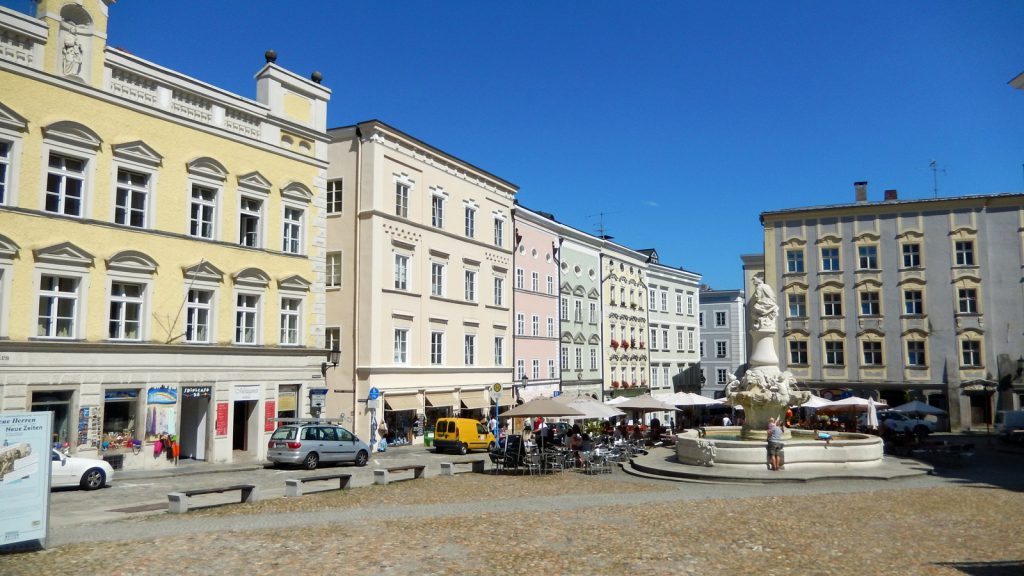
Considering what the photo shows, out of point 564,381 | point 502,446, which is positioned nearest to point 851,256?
point 564,381

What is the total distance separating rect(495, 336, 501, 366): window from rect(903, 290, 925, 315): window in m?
26.1

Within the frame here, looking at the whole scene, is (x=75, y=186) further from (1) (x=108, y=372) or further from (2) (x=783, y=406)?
(2) (x=783, y=406)

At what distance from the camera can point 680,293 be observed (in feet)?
234

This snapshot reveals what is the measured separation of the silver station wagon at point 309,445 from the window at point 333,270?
10.6 metres

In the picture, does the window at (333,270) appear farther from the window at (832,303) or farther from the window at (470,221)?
the window at (832,303)

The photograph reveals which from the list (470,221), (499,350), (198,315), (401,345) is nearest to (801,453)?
(198,315)

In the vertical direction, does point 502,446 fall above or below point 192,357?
below

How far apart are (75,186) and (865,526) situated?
23771 millimetres

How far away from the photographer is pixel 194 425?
28344mm

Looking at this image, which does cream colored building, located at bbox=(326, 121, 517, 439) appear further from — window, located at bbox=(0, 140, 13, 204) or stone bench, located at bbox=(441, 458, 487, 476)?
window, located at bbox=(0, 140, 13, 204)

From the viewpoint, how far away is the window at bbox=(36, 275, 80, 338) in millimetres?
23562

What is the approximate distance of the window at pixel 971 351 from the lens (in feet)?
159

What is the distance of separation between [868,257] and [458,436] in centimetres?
→ 3220

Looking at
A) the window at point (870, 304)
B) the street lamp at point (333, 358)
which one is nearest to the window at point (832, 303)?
the window at point (870, 304)
